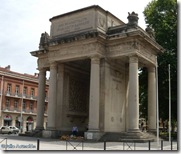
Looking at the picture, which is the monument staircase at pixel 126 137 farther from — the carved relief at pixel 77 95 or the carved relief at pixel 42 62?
the carved relief at pixel 42 62

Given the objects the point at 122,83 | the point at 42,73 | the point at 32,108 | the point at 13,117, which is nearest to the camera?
the point at 122,83

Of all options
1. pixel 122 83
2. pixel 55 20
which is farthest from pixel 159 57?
pixel 55 20

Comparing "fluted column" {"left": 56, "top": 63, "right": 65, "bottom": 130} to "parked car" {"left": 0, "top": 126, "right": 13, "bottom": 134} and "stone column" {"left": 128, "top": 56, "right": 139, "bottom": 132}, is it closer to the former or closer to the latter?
"stone column" {"left": 128, "top": 56, "right": 139, "bottom": 132}

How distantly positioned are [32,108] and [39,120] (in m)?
37.3

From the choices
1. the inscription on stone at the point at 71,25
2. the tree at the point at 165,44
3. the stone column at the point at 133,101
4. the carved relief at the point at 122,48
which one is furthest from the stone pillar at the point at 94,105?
the tree at the point at 165,44

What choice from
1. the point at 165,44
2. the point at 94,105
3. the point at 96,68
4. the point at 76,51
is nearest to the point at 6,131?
the point at 76,51

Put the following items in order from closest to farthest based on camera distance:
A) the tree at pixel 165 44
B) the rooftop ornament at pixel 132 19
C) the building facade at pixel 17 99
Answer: the rooftop ornament at pixel 132 19 → the tree at pixel 165 44 → the building facade at pixel 17 99

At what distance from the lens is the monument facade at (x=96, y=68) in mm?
28781

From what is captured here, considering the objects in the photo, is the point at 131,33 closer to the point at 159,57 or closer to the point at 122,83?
the point at 122,83

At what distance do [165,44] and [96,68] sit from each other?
1368 cm

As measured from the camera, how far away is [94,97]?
94.7ft

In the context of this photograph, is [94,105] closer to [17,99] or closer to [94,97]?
[94,97]

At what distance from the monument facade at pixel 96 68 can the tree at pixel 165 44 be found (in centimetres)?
466

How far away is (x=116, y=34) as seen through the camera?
97.6 ft
